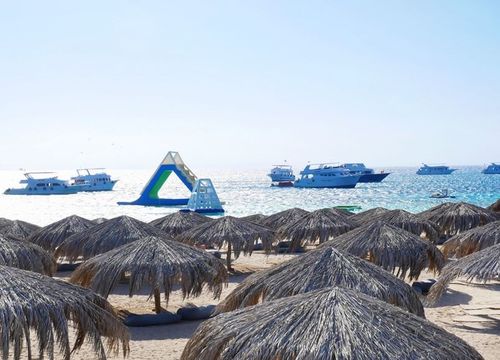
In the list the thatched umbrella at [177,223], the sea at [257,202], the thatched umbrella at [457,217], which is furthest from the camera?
the sea at [257,202]

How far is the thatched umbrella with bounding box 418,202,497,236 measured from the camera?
19219 millimetres

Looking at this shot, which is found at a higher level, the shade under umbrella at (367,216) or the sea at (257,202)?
the shade under umbrella at (367,216)

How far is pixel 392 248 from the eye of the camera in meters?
12.3

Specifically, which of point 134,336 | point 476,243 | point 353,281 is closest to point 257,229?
point 476,243

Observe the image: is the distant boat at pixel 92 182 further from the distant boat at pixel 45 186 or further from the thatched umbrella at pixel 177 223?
the thatched umbrella at pixel 177 223

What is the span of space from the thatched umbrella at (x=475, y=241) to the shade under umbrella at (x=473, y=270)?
2840 mm

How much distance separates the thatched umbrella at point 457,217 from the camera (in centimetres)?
1922

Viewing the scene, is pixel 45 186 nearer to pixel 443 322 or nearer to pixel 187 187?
pixel 187 187

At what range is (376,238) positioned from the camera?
492 inches

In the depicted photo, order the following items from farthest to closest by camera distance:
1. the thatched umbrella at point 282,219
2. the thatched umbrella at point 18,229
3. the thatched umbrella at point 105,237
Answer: the thatched umbrella at point 282,219 < the thatched umbrella at point 18,229 < the thatched umbrella at point 105,237

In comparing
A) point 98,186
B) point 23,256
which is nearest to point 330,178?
point 98,186

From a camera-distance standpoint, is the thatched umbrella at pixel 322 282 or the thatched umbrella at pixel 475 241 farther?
the thatched umbrella at pixel 475 241

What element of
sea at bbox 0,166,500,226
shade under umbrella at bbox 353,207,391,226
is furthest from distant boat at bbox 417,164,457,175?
shade under umbrella at bbox 353,207,391,226

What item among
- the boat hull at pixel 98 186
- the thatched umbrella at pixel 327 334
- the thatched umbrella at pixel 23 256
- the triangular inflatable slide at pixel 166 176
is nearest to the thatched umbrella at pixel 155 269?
the thatched umbrella at pixel 23 256
